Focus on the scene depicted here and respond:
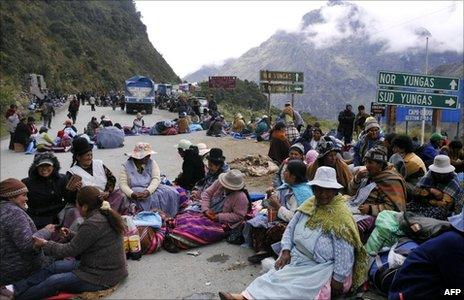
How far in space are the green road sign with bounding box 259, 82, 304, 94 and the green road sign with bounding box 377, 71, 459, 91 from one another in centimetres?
1000

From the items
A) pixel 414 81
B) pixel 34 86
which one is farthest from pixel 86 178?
pixel 34 86

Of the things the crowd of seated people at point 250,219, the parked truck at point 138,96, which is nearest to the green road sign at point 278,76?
the crowd of seated people at point 250,219

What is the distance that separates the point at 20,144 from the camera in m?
14.9

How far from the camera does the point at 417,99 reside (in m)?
9.02

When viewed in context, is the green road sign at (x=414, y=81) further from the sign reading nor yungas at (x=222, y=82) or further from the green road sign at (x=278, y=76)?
the sign reading nor yungas at (x=222, y=82)

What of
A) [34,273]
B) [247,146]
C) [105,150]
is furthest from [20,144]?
[34,273]

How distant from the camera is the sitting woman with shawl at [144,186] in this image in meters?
6.27

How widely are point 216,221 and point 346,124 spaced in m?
8.52

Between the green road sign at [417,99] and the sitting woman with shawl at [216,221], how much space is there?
461cm

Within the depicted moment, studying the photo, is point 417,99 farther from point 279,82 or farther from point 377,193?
point 279,82

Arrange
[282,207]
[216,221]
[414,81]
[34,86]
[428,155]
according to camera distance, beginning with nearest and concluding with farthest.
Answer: [282,207]
[216,221]
[428,155]
[414,81]
[34,86]

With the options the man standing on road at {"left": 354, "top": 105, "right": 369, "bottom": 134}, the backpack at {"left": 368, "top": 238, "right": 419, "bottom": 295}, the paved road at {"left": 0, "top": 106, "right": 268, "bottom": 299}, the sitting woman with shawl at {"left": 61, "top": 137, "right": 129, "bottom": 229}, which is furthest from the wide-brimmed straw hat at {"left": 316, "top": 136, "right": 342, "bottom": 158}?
the man standing on road at {"left": 354, "top": 105, "right": 369, "bottom": 134}

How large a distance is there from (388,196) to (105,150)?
38.5 ft

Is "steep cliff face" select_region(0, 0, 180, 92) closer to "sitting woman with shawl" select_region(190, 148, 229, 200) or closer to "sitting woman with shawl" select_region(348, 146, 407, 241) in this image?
"sitting woman with shawl" select_region(190, 148, 229, 200)
